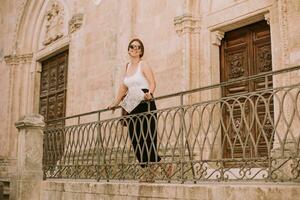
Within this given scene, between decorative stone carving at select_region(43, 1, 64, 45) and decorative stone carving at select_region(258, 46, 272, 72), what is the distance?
6367 mm

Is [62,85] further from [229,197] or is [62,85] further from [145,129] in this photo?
[229,197]

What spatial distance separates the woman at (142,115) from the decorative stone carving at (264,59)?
206 centimetres

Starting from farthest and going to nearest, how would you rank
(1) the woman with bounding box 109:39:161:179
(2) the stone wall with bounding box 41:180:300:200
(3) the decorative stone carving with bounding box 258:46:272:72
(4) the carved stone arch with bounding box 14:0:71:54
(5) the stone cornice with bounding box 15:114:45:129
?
(4) the carved stone arch with bounding box 14:0:71:54 < (5) the stone cornice with bounding box 15:114:45:129 < (3) the decorative stone carving with bounding box 258:46:272:72 < (1) the woman with bounding box 109:39:161:179 < (2) the stone wall with bounding box 41:180:300:200

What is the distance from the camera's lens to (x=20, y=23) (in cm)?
1379

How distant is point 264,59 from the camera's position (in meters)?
6.90

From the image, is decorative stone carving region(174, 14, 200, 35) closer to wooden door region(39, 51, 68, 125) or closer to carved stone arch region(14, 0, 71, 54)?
wooden door region(39, 51, 68, 125)

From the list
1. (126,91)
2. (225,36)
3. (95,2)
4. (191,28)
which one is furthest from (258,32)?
(95,2)

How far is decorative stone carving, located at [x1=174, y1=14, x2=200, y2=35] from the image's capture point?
7.70 metres

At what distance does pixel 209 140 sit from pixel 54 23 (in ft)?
24.2

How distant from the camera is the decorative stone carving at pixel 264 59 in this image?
6807mm

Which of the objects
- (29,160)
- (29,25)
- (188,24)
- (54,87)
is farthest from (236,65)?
(29,25)

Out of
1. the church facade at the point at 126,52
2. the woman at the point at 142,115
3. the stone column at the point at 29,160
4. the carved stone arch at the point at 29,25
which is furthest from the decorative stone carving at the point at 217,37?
the carved stone arch at the point at 29,25

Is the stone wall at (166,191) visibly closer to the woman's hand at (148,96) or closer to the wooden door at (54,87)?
the woman's hand at (148,96)

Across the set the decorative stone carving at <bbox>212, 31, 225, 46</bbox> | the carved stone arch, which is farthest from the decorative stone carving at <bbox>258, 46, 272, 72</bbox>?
the carved stone arch
